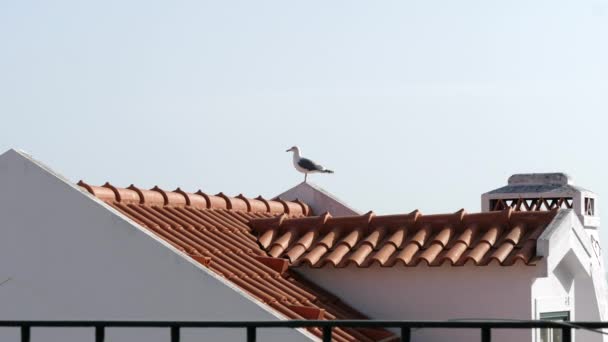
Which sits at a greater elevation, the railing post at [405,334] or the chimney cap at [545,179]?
the chimney cap at [545,179]

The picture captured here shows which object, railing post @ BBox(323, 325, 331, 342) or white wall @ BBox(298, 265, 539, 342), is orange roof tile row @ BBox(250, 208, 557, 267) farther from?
railing post @ BBox(323, 325, 331, 342)

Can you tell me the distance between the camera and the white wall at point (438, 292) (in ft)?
32.4

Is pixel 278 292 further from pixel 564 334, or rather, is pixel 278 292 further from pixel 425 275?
pixel 564 334

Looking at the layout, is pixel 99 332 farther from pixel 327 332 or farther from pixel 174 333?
pixel 327 332

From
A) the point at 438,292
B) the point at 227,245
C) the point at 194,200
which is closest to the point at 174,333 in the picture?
the point at 438,292

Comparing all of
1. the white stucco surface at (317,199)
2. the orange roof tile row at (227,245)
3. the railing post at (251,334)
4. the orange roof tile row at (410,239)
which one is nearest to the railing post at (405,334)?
the railing post at (251,334)

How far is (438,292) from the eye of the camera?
10.2 metres

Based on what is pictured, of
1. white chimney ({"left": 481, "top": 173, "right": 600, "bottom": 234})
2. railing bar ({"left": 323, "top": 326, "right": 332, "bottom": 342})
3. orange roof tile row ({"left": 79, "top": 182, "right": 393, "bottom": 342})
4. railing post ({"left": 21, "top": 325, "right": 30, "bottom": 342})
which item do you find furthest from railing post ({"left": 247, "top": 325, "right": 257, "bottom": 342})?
white chimney ({"left": 481, "top": 173, "right": 600, "bottom": 234})

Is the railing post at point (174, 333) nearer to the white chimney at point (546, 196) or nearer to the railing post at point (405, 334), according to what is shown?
the railing post at point (405, 334)

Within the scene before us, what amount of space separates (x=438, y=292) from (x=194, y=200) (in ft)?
11.3

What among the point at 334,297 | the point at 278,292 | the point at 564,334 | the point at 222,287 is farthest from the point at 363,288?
the point at 564,334

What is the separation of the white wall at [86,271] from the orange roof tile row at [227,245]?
1.93 ft

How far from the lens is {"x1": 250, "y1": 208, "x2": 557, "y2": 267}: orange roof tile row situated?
10102mm

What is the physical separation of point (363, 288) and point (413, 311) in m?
0.61
